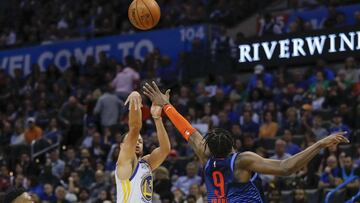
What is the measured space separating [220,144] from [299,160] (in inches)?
29.7

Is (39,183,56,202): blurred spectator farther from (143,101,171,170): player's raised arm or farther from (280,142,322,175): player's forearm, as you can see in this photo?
(280,142,322,175): player's forearm

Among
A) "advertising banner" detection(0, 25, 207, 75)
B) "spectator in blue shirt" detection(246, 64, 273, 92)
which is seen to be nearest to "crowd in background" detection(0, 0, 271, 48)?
"advertising banner" detection(0, 25, 207, 75)

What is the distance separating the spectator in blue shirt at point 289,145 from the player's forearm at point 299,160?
8.37 m

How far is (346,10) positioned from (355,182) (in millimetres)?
7148

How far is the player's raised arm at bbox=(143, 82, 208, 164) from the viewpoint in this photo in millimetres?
7691

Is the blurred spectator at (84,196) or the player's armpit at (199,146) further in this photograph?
the blurred spectator at (84,196)

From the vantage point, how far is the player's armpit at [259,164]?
6855 mm

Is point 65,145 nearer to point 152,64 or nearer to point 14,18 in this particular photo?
point 152,64

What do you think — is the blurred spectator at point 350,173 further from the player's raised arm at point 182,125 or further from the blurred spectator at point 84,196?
the player's raised arm at point 182,125

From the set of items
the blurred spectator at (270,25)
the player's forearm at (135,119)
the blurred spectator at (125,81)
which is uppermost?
the blurred spectator at (270,25)

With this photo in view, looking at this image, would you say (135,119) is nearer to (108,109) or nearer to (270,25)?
(108,109)

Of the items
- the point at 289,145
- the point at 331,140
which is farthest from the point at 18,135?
the point at 331,140

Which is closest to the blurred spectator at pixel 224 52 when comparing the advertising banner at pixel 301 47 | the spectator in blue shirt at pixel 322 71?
the advertising banner at pixel 301 47

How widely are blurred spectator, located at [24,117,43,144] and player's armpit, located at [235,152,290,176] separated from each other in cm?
1343
